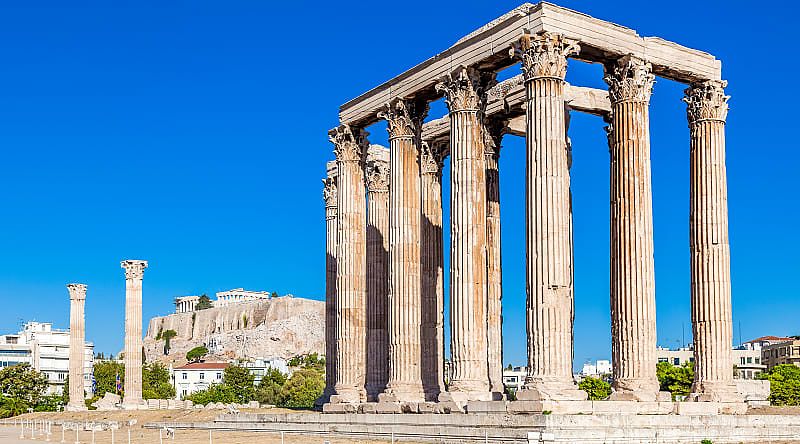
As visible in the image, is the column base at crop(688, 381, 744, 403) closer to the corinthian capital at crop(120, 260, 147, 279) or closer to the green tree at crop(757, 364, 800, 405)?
the green tree at crop(757, 364, 800, 405)

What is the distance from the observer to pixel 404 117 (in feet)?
185

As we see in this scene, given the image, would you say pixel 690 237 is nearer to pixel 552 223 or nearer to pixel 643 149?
pixel 643 149

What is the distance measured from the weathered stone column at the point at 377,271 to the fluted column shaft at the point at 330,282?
4392 mm

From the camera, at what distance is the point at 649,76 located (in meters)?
48.8

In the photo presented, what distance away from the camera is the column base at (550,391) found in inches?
1650

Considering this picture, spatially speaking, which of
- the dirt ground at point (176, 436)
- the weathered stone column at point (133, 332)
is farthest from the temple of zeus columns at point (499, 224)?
the weathered stone column at point (133, 332)

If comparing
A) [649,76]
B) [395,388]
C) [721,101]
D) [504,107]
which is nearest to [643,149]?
[649,76]

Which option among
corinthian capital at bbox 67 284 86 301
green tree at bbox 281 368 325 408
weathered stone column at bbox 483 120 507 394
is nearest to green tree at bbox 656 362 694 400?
weathered stone column at bbox 483 120 507 394

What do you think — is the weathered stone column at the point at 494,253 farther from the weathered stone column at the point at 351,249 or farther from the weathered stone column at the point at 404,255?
the weathered stone column at the point at 351,249

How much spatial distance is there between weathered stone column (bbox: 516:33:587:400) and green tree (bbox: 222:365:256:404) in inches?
5136

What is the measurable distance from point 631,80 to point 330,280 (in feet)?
88.6

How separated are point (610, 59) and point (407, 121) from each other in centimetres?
1171

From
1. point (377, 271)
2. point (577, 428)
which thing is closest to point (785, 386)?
point (377, 271)

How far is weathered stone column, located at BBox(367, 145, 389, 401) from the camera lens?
59.1 metres
